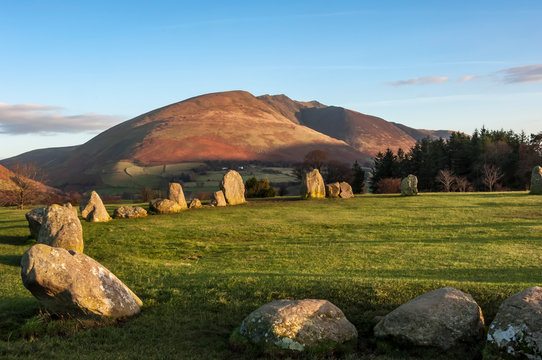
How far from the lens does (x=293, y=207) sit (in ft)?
108

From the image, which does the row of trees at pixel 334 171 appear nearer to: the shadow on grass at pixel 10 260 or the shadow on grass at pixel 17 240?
the shadow on grass at pixel 17 240

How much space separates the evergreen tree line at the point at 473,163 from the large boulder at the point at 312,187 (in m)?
29.3

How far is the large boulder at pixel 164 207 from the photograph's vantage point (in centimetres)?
3077

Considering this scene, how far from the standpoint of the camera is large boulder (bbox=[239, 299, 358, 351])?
7.79 metres

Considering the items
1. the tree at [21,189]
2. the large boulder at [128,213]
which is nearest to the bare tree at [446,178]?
the large boulder at [128,213]

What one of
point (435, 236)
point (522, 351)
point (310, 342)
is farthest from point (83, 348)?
point (435, 236)

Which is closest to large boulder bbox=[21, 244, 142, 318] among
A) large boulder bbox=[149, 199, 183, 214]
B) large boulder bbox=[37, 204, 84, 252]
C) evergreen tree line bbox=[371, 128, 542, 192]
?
large boulder bbox=[37, 204, 84, 252]

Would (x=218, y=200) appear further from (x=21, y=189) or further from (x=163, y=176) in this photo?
(x=163, y=176)

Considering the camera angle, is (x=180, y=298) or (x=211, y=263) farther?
(x=211, y=263)

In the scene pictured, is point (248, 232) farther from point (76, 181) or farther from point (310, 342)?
point (76, 181)

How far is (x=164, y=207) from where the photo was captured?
3084 cm

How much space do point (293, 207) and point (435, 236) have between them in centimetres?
1381

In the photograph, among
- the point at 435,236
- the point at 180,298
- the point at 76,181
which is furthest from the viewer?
the point at 76,181

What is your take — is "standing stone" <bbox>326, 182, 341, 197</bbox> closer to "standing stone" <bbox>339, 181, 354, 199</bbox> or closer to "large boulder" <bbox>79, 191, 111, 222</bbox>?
"standing stone" <bbox>339, 181, 354, 199</bbox>
